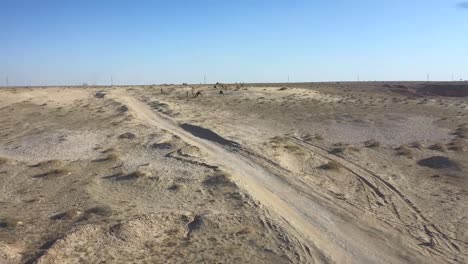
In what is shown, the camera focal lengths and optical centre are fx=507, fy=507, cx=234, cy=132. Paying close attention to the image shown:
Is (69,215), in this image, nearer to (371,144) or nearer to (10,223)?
(10,223)

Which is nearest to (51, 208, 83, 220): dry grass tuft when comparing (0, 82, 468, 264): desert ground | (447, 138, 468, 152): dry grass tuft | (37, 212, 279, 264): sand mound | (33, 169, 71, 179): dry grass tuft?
(0, 82, 468, 264): desert ground

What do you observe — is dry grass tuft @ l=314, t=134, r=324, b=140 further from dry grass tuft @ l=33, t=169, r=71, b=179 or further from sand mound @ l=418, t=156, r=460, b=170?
dry grass tuft @ l=33, t=169, r=71, b=179

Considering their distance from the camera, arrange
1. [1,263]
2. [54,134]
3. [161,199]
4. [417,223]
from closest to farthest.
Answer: [1,263] → [417,223] → [161,199] → [54,134]

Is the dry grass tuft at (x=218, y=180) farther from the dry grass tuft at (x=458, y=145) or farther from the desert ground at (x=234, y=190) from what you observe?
the dry grass tuft at (x=458, y=145)

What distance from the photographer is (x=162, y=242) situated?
15.3 metres

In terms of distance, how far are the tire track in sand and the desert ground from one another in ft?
0.18

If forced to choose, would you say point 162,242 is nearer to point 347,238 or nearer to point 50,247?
point 50,247

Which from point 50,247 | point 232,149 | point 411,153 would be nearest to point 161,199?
point 50,247

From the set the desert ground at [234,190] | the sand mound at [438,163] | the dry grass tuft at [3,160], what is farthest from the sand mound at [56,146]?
the sand mound at [438,163]

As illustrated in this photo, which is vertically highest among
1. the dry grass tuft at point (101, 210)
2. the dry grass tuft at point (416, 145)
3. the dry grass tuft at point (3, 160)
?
the dry grass tuft at point (3, 160)

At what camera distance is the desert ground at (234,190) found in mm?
14945

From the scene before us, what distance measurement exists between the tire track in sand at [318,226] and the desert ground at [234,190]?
0.18 feet

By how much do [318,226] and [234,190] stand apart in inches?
172

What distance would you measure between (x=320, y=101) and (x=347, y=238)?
135ft
